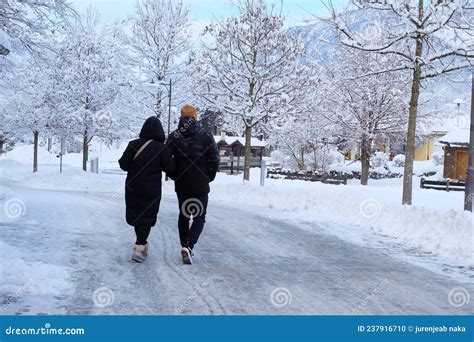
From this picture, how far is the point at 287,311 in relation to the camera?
459cm

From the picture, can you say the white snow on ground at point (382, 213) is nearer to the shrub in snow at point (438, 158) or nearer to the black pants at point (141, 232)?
the black pants at point (141, 232)

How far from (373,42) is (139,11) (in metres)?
19.5

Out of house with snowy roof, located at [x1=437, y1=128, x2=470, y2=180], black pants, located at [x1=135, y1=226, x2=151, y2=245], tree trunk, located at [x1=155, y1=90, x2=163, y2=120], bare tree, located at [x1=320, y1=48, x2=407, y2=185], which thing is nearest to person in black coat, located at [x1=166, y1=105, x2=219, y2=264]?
black pants, located at [x1=135, y1=226, x2=151, y2=245]

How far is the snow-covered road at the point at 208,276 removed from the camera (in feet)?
15.2

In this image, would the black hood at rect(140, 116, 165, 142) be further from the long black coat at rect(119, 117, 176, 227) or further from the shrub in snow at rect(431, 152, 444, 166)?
the shrub in snow at rect(431, 152, 444, 166)

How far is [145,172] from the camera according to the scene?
19.7ft

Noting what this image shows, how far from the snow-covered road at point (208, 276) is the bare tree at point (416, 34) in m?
4.91

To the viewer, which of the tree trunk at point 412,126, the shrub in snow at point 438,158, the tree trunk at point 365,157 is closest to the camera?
the tree trunk at point 412,126

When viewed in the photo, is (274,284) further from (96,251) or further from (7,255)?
(7,255)

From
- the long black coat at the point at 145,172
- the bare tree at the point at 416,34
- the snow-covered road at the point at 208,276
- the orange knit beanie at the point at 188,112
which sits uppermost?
the bare tree at the point at 416,34

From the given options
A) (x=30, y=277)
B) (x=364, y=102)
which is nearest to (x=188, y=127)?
(x=30, y=277)

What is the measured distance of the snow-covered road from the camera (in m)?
4.62

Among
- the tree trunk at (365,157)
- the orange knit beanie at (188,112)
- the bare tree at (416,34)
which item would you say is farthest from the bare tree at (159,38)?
the orange knit beanie at (188,112)
